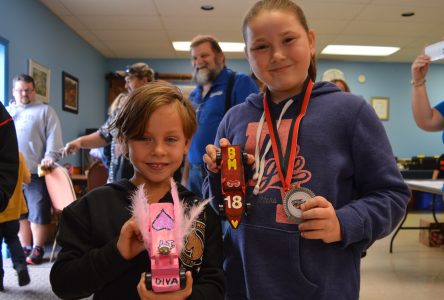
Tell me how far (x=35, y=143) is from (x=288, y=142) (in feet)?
11.5

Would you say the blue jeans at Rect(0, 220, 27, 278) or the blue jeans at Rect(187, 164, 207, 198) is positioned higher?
the blue jeans at Rect(187, 164, 207, 198)

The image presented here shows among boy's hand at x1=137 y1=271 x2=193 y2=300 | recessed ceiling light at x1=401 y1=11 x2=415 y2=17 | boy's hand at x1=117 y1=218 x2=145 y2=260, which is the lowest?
boy's hand at x1=137 y1=271 x2=193 y2=300

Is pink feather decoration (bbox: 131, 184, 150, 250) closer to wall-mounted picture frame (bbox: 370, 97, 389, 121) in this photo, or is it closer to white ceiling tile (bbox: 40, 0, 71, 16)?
white ceiling tile (bbox: 40, 0, 71, 16)

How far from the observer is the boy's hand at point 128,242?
0.74m

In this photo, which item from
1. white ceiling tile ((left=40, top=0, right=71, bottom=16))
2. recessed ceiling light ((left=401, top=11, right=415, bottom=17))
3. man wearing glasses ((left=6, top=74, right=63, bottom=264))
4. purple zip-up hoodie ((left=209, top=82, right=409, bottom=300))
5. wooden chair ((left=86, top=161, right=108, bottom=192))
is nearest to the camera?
purple zip-up hoodie ((left=209, top=82, right=409, bottom=300))

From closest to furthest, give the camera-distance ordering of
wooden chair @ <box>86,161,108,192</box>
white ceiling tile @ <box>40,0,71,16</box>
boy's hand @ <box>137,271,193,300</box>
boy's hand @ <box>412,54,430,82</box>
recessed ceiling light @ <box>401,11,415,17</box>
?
1. boy's hand @ <box>137,271,193,300</box>
2. boy's hand @ <box>412,54,430,82</box>
3. wooden chair @ <box>86,161,108,192</box>
4. white ceiling tile @ <box>40,0,71,16</box>
5. recessed ceiling light @ <box>401,11,415,17</box>

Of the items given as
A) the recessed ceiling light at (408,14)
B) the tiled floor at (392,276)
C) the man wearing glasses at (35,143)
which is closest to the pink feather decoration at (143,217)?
the tiled floor at (392,276)

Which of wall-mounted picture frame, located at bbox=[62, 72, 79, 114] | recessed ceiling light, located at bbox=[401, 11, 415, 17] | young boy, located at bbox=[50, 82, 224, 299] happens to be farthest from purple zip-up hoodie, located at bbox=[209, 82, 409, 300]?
wall-mounted picture frame, located at bbox=[62, 72, 79, 114]

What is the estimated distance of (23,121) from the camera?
148 inches

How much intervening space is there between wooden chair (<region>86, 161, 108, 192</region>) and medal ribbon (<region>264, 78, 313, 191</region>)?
333 centimetres

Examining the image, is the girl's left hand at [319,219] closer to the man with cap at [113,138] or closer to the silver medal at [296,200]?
the silver medal at [296,200]

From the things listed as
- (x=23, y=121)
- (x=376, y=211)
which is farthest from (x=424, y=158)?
(x=376, y=211)

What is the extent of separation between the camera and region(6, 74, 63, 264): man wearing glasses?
12.2ft

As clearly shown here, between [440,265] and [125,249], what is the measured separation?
4078 millimetres
